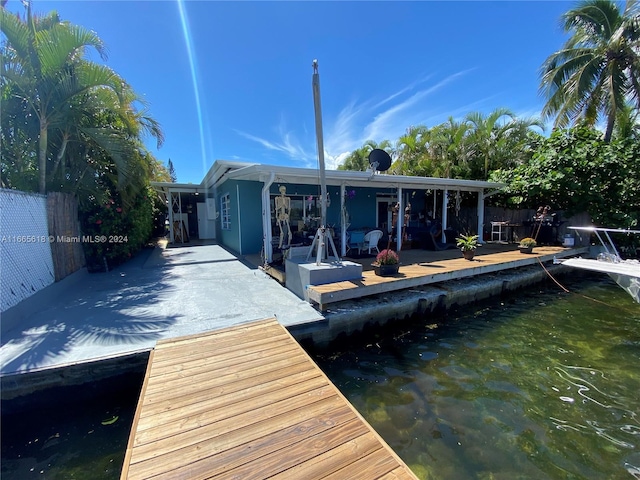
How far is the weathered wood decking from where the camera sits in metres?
4.10

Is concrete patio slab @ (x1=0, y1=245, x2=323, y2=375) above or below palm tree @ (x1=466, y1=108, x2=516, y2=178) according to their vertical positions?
below

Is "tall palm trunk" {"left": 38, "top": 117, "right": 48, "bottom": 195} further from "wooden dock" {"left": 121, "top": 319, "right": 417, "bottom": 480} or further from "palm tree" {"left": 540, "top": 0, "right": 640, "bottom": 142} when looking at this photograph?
"palm tree" {"left": 540, "top": 0, "right": 640, "bottom": 142}

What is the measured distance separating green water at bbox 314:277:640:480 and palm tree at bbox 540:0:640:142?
28.5 ft

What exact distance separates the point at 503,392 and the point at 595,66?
40.7 ft

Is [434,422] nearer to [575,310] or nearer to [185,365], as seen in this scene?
[185,365]

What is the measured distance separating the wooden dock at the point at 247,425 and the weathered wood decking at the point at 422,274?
4.43 ft

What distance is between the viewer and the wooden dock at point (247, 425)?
1570 millimetres

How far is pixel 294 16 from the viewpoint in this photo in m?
6.79

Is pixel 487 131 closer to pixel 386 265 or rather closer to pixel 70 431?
pixel 386 265

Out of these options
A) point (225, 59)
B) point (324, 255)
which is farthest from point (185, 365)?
point (225, 59)

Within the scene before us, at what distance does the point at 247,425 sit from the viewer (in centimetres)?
190

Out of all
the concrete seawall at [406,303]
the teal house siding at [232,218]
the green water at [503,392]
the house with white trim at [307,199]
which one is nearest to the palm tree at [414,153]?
the house with white trim at [307,199]

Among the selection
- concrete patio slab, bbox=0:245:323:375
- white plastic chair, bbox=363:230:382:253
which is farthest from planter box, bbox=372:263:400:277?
white plastic chair, bbox=363:230:382:253

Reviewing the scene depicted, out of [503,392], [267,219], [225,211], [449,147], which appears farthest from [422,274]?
[449,147]
